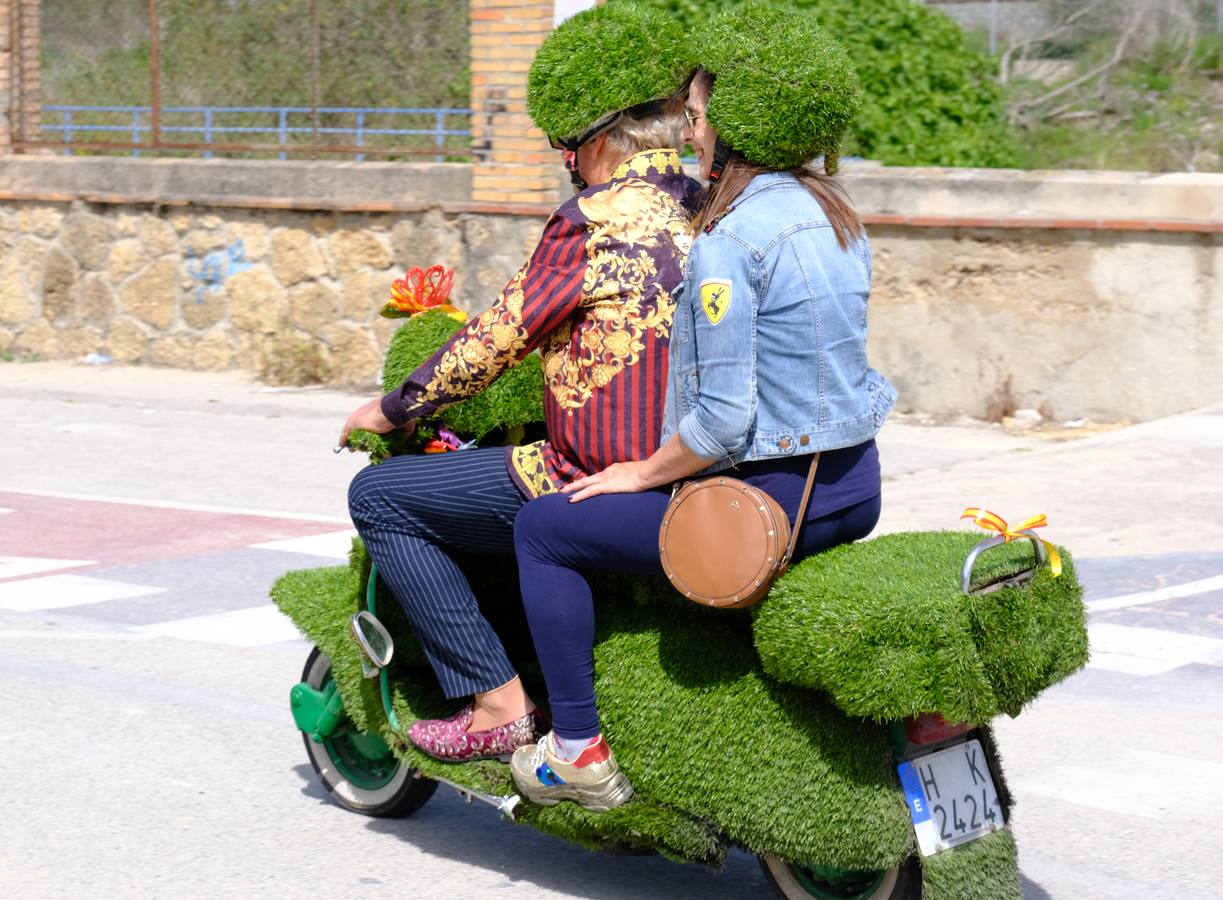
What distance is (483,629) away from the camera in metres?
4.41

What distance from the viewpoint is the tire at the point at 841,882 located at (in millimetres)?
3898

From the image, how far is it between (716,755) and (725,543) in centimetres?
50

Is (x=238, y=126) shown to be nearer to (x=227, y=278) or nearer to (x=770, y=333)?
(x=227, y=278)

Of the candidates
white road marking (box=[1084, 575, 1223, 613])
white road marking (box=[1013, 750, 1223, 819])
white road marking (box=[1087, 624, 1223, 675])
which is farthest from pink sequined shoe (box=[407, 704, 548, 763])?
white road marking (box=[1084, 575, 1223, 613])

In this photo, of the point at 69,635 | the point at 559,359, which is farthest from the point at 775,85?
the point at 69,635

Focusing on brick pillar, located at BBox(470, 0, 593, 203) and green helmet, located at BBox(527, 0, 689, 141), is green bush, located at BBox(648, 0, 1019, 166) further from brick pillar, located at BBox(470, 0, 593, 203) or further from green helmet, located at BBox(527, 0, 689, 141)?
green helmet, located at BBox(527, 0, 689, 141)

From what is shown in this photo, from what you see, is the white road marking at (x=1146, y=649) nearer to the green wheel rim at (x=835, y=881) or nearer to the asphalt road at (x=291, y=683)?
the asphalt road at (x=291, y=683)

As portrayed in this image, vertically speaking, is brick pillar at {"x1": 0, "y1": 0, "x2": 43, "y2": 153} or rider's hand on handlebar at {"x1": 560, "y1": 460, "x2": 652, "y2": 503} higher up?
brick pillar at {"x1": 0, "y1": 0, "x2": 43, "y2": 153}

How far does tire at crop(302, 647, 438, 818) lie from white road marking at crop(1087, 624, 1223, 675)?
106 inches

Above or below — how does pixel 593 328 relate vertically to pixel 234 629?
above

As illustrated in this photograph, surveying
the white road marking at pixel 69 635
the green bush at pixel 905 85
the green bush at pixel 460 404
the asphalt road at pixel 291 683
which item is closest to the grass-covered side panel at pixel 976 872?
the asphalt road at pixel 291 683

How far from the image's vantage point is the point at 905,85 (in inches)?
593

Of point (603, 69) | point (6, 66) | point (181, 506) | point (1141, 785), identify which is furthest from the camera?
point (6, 66)

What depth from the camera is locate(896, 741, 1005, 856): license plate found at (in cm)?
384
